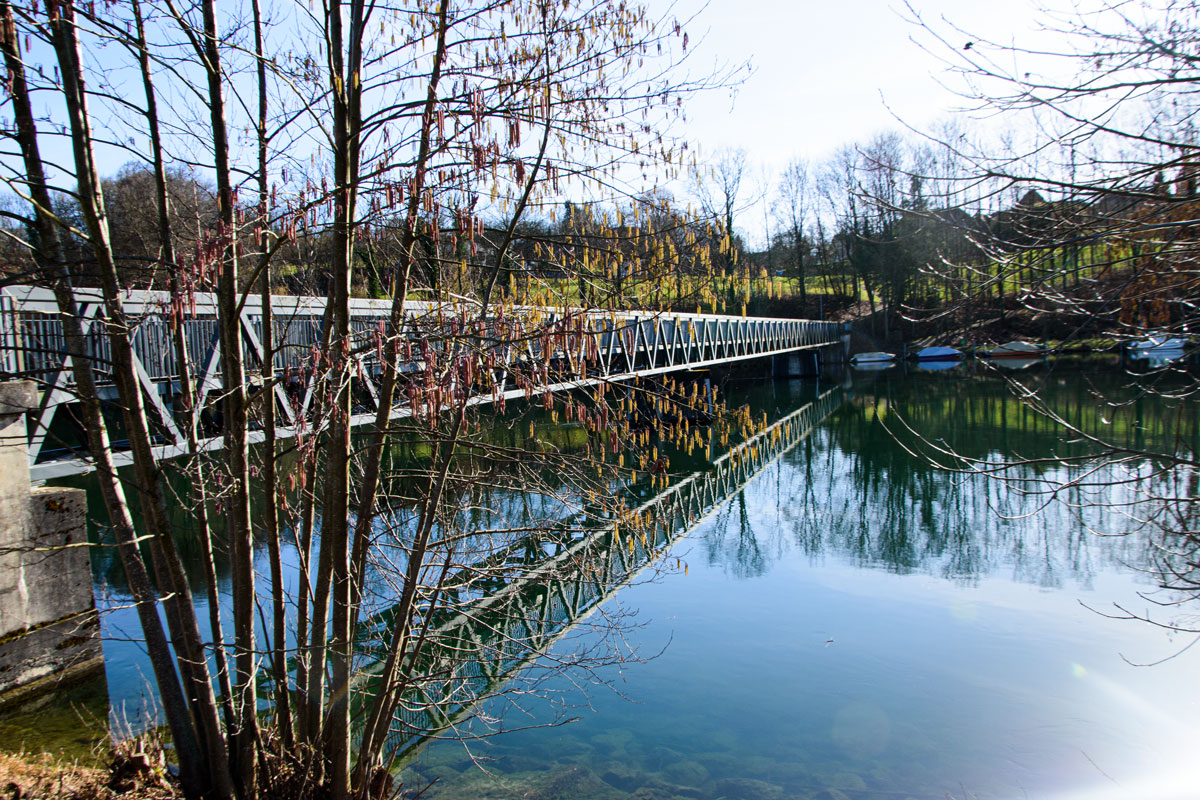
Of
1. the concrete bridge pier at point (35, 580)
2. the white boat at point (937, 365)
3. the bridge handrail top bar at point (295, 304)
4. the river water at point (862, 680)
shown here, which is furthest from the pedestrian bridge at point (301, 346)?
the white boat at point (937, 365)

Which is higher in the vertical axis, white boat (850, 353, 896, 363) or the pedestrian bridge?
the pedestrian bridge

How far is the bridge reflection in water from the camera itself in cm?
468

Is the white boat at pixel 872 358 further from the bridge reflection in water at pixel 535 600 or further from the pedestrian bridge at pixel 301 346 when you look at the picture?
the pedestrian bridge at pixel 301 346

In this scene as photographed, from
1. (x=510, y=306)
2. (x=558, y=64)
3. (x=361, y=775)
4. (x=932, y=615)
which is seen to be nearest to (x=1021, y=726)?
(x=932, y=615)

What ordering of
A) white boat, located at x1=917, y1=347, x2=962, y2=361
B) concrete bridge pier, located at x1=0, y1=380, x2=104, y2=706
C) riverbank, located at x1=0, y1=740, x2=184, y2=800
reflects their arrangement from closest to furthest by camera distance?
riverbank, located at x1=0, y1=740, x2=184, y2=800, concrete bridge pier, located at x1=0, y1=380, x2=104, y2=706, white boat, located at x1=917, y1=347, x2=962, y2=361

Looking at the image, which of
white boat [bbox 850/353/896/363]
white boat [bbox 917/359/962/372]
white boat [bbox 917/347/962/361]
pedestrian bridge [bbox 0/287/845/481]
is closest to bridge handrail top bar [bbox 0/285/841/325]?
pedestrian bridge [bbox 0/287/845/481]

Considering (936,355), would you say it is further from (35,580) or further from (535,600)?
(35,580)

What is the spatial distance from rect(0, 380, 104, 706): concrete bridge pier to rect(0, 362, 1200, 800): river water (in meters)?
0.39

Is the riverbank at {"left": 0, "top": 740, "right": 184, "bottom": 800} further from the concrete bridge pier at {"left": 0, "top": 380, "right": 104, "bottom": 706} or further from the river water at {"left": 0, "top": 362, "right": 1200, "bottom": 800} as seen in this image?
the concrete bridge pier at {"left": 0, "top": 380, "right": 104, "bottom": 706}

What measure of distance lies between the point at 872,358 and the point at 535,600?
169 feet

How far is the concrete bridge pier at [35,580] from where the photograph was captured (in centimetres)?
685

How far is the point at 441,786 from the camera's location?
6211mm

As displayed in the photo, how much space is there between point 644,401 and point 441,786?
11.6ft

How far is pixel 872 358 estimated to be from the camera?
→ 57250 millimetres
